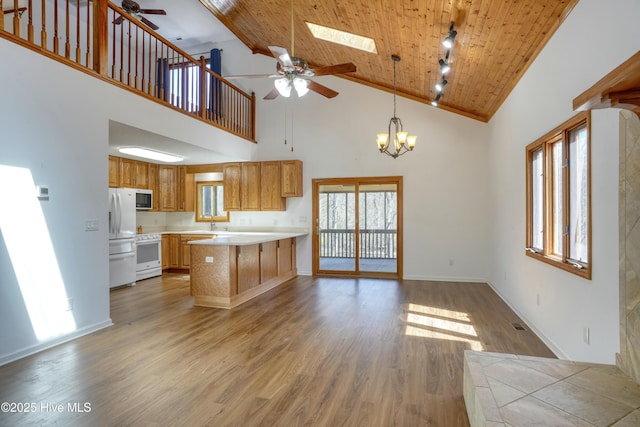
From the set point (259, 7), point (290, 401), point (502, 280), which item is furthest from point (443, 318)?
point (259, 7)

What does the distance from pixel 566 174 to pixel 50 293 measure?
4957mm

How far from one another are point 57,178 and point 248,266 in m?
2.58

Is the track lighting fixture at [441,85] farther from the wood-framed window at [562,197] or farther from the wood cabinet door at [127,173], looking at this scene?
the wood cabinet door at [127,173]

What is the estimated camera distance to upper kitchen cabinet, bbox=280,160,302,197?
6.83 metres

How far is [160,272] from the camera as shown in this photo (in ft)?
22.9

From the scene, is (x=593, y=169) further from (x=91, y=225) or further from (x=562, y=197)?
(x=91, y=225)

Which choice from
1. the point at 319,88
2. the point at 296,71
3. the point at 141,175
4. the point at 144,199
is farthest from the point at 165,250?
the point at 296,71

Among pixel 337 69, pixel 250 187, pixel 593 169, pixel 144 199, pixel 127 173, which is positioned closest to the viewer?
pixel 593 169

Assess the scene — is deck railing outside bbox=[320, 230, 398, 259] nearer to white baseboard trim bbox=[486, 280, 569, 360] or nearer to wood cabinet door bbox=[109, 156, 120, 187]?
white baseboard trim bbox=[486, 280, 569, 360]

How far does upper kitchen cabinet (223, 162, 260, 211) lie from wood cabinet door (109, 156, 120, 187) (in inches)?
77.4

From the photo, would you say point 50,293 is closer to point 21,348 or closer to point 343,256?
point 21,348

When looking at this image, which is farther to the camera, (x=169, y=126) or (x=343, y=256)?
(x=343, y=256)

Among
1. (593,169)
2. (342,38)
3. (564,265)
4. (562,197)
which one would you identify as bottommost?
(564,265)

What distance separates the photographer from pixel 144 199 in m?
6.95
